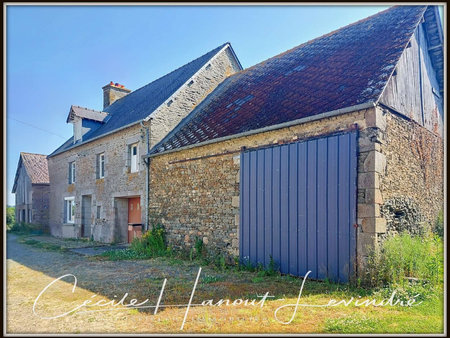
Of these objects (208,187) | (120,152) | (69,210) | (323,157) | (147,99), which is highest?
(147,99)

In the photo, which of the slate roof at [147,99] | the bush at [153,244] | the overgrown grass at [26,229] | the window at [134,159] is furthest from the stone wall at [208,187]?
the overgrown grass at [26,229]

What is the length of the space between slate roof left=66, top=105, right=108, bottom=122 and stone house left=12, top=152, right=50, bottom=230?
8.40 m

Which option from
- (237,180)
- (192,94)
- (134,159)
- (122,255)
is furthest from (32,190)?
(237,180)

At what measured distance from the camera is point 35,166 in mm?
24016

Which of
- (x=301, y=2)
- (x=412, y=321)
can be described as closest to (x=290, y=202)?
(x=412, y=321)

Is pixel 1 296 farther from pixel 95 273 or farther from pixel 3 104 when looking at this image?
pixel 95 273

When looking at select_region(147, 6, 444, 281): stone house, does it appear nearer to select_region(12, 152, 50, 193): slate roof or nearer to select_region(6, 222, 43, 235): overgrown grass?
select_region(6, 222, 43, 235): overgrown grass

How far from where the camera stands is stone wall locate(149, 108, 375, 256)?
7.22 metres

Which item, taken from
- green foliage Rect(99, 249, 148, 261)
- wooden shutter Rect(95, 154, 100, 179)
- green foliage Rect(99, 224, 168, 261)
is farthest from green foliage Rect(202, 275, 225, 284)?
wooden shutter Rect(95, 154, 100, 179)

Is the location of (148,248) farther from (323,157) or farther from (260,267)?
(323,157)

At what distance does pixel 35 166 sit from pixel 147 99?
46.0 feet

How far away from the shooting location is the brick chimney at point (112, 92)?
19.4 meters

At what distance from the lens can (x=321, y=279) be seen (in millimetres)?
6250

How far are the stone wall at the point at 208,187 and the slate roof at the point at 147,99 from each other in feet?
10.0
